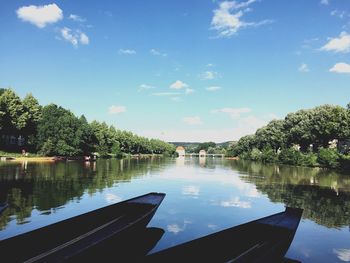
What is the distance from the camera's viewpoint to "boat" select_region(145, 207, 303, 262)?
31.6 feet

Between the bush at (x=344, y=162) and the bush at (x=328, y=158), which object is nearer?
the bush at (x=344, y=162)

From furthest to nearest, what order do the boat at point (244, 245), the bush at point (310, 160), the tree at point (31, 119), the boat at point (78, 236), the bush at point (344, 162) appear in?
the tree at point (31, 119), the bush at point (310, 160), the bush at point (344, 162), the boat at point (78, 236), the boat at point (244, 245)

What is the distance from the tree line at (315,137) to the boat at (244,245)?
188 feet

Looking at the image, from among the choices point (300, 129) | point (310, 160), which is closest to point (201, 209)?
point (310, 160)

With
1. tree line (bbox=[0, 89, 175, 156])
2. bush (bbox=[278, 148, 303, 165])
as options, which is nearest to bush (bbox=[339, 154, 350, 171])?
bush (bbox=[278, 148, 303, 165])

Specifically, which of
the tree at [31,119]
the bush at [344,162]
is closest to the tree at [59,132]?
the tree at [31,119]

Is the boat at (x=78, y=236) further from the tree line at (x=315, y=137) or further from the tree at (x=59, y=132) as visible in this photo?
the tree at (x=59, y=132)

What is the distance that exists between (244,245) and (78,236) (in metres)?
6.01

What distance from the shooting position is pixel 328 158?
69438 millimetres

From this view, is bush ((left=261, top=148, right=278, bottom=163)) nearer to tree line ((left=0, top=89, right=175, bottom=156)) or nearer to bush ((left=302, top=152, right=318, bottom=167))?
bush ((left=302, top=152, right=318, bottom=167))

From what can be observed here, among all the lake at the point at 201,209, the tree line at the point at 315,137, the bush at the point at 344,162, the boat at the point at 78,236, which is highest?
the tree line at the point at 315,137

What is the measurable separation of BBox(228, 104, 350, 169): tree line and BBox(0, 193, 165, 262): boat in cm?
5863

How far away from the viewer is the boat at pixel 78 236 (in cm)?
980

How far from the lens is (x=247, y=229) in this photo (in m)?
12.6
